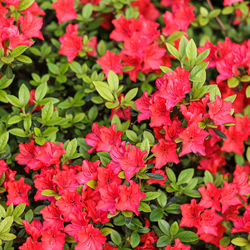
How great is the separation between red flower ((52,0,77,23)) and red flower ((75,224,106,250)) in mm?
1159

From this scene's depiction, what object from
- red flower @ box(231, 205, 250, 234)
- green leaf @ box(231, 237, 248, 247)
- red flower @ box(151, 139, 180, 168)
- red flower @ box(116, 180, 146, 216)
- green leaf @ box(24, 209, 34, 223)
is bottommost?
green leaf @ box(231, 237, 248, 247)

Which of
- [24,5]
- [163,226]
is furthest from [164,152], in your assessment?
[24,5]

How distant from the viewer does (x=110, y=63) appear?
184cm

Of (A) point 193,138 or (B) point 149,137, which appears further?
(B) point 149,137

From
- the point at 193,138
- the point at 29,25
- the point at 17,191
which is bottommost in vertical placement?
the point at 17,191

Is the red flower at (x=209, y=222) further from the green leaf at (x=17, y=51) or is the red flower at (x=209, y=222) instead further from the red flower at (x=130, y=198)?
the green leaf at (x=17, y=51)

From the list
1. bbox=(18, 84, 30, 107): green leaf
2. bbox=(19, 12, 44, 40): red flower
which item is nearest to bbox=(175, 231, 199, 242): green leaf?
bbox=(18, 84, 30, 107): green leaf

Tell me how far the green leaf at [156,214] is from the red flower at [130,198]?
0.62 feet

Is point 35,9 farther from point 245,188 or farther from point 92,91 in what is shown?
point 245,188

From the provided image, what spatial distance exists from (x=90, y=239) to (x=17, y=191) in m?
0.42

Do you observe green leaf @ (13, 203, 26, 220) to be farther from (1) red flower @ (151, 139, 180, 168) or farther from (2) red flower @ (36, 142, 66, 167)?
(1) red flower @ (151, 139, 180, 168)

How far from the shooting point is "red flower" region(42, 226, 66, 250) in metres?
1.42

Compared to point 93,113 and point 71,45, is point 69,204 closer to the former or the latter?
point 93,113

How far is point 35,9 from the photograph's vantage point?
6.25 feet
